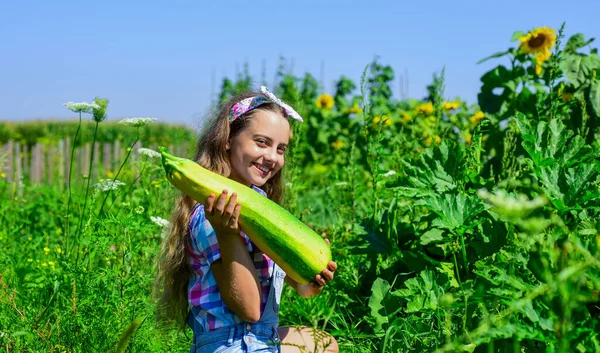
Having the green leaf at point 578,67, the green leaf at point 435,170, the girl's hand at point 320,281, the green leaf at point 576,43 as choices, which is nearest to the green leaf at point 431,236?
the green leaf at point 435,170

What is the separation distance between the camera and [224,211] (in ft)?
7.89

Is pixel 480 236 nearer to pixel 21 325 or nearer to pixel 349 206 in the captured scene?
pixel 349 206

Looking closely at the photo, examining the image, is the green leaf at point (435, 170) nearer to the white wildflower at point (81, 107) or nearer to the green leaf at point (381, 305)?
the green leaf at point (381, 305)

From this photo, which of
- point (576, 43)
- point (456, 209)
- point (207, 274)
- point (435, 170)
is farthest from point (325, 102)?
point (207, 274)

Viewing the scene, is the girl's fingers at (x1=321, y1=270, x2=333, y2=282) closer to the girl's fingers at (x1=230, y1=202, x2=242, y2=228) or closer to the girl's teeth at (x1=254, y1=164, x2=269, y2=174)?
the girl's fingers at (x1=230, y1=202, x2=242, y2=228)

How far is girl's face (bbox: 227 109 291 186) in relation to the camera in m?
2.87

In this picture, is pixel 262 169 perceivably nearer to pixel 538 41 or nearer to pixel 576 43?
pixel 538 41

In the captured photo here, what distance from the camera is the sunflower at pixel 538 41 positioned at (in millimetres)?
4684

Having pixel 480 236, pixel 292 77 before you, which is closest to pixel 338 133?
pixel 292 77

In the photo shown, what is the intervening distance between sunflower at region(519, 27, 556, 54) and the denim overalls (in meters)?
2.75

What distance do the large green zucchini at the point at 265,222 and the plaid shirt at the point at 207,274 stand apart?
0.63ft

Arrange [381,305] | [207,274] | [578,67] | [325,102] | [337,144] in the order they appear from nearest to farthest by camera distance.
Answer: [207,274] < [381,305] < [578,67] < [337,144] < [325,102]

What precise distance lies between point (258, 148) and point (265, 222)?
1.65 feet

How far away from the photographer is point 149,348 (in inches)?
112
